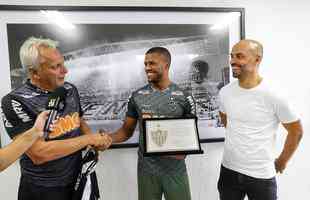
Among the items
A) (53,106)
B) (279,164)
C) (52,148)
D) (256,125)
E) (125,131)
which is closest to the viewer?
(53,106)

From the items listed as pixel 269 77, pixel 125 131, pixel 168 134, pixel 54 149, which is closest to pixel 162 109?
pixel 168 134

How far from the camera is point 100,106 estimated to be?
1850 millimetres

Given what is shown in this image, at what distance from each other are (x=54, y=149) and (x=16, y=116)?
23 centimetres

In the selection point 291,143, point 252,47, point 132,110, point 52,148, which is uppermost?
point 252,47

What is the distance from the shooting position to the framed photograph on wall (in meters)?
1.75

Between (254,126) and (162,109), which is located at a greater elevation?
(162,109)

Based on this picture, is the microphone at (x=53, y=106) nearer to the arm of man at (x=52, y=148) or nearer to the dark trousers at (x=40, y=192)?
the arm of man at (x=52, y=148)

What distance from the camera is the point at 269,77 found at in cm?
204

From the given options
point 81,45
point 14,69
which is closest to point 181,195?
point 81,45

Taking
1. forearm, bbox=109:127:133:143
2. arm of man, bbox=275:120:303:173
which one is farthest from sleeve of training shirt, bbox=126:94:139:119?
arm of man, bbox=275:120:303:173

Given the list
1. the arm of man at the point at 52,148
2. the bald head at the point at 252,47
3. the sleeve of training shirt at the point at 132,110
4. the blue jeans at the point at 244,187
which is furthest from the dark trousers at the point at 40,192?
the bald head at the point at 252,47

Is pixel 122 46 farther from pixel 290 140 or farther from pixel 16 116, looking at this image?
pixel 290 140

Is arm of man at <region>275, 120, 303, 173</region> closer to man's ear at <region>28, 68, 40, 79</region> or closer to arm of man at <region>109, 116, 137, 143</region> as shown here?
arm of man at <region>109, 116, 137, 143</region>

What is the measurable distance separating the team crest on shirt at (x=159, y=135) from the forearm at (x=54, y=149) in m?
0.44
